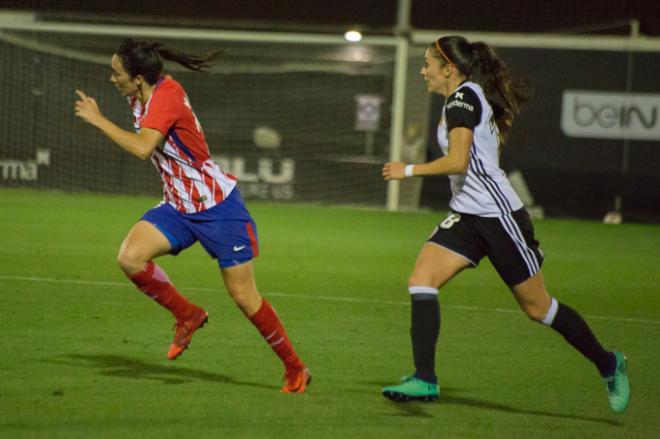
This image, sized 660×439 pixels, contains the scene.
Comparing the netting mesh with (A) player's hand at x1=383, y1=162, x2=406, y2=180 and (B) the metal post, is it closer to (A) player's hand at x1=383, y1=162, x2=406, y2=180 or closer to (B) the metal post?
(B) the metal post

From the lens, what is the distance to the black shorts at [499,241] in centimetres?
603

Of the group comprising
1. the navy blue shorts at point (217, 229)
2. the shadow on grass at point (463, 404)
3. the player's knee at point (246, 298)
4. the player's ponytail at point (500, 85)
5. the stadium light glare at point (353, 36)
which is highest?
the stadium light glare at point (353, 36)

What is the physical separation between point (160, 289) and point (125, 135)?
3.41ft

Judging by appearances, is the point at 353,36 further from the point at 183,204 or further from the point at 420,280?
the point at 420,280

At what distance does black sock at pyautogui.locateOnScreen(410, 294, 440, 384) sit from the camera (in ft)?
19.9

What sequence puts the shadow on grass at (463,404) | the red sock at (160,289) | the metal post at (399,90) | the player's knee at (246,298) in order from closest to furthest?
the shadow on grass at (463,404)
the player's knee at (246,298)
the red sock at (160,289)
the metal post at (399,90)

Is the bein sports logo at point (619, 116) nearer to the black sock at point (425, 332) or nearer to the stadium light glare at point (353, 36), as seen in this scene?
the stadium light glare at point (353, 36)

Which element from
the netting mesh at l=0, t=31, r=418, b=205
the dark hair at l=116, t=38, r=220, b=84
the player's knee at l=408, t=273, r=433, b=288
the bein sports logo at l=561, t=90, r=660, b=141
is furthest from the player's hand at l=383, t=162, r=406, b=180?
the netting mesh at l=0, t=31, r=418, b=205

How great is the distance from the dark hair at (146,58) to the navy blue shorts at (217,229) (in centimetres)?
74

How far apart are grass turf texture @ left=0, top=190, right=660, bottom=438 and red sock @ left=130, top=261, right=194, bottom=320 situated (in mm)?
342

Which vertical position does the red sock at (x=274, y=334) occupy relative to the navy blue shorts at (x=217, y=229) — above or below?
below

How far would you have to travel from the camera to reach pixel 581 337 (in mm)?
6141

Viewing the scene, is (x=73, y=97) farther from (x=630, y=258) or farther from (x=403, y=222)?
(x=630, y=258)

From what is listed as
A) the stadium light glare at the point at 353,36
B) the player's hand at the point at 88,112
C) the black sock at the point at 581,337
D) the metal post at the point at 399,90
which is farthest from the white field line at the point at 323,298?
the stadium light glare at the point at 353,36
